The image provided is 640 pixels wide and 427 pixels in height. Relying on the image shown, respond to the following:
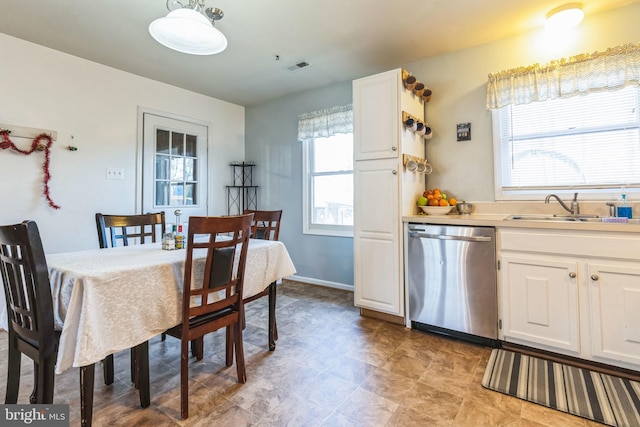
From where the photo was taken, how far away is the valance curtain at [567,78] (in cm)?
216

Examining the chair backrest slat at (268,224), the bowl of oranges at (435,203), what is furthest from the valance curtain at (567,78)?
the chair backrest slat at (268,224)

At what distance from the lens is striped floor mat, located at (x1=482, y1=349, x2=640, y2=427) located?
5.01 ft

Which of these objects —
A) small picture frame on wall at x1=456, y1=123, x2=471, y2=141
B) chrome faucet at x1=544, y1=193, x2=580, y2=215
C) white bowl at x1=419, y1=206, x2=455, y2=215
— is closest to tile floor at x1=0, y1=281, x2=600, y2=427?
white bowl at x1=419, y1=206, x2=455, y2=215

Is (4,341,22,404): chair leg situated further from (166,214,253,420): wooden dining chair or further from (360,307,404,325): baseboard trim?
(360,307,404,325): baseboard trim

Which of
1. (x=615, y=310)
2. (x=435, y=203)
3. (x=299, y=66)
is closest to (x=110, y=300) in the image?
(x=435, y=203)

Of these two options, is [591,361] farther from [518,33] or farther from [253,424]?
[518,33]

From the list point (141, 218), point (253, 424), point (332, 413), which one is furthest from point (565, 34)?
point (141, 218)

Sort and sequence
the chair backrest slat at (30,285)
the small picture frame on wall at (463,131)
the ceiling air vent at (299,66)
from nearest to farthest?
the chair backrest slat at (30,285), the small picture frame on wall at (463,131), the ceiling air vent at (299,66)

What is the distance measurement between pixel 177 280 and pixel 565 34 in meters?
3.38

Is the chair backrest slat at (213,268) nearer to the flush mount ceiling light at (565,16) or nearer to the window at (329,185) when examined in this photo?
the window at (329,185)

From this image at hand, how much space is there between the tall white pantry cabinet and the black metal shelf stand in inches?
86.0

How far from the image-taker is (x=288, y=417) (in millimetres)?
1526

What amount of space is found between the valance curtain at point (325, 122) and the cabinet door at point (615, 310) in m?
2.56

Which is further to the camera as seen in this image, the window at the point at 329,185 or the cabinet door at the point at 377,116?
the window at the point at 329,185
